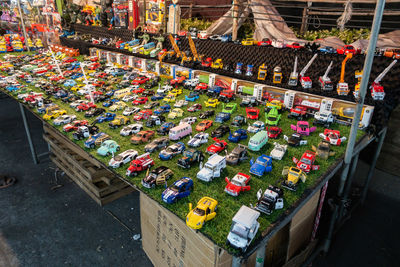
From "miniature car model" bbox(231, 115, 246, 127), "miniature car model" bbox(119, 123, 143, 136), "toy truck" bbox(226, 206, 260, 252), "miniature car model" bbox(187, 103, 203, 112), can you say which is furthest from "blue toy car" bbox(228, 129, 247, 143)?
"toy truck" bbox(226, 206, 260, 252)

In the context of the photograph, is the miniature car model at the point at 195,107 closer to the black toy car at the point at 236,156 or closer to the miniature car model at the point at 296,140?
the black toy car at the point at 236,156

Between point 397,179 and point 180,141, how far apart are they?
8.71 metres

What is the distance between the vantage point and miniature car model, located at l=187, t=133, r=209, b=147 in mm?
6113

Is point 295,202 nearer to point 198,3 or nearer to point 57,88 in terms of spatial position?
point 57,88

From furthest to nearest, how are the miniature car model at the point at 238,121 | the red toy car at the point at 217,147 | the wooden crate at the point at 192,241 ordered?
the miniature car model at the point at 238,121 → the red toy car at the point at 217,147 → the wooden crate at the point at 192,241

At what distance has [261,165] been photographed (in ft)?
17.1

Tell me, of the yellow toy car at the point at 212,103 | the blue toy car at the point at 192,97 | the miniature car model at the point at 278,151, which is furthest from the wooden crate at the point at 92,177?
the miniature car model at the point at 278,151

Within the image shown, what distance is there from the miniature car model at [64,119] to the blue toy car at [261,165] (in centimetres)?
501

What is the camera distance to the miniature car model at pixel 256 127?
22.0ft

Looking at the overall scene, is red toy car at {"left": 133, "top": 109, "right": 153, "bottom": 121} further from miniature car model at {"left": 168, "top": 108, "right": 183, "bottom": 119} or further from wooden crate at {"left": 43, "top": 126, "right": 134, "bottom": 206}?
wooden crate at {"left": 43, "top": 126, "right": 134, "bottom": 206}

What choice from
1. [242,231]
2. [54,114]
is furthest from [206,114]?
[242,231]

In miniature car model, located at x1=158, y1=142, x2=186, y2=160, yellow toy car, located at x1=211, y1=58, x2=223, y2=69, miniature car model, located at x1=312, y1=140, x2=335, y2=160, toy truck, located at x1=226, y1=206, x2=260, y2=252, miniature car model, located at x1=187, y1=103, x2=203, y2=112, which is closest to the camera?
toy truck, located at x1=226, y1=206, x2=260, y2=252

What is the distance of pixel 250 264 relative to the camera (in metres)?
4.61

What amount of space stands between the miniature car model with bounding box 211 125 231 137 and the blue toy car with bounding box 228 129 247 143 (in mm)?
237
